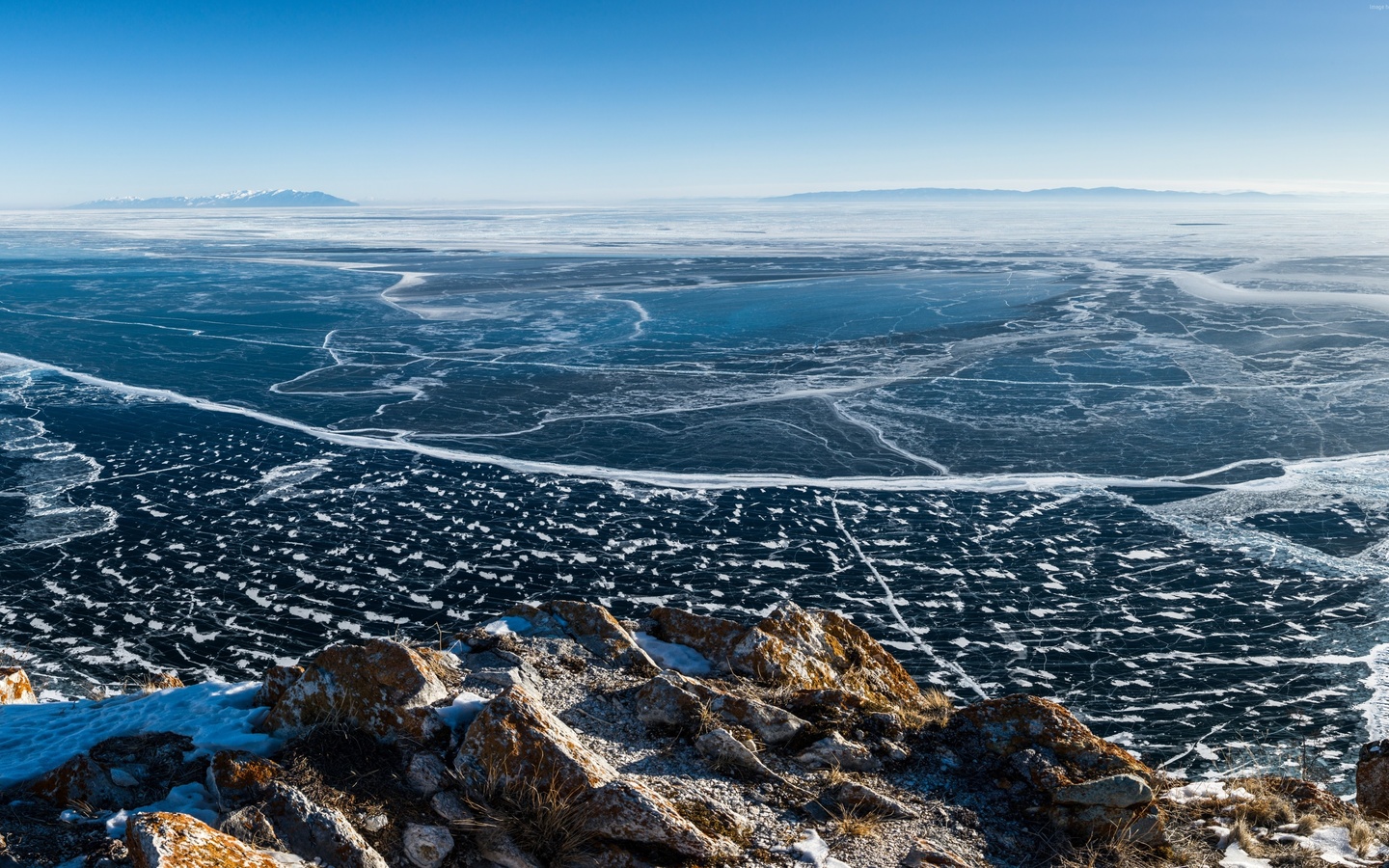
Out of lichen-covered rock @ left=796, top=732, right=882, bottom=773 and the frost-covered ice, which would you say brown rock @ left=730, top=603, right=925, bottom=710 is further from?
the frost-covered ice

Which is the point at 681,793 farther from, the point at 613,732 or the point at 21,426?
the point at 21,426

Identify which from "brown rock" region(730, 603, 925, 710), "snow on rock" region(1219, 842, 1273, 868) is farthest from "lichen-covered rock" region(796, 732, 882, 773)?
"snow on rock" region(1219, 842, 1273, 868)

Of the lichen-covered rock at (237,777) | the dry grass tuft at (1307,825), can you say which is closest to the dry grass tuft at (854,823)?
the dry grass tuft at (1307,825)

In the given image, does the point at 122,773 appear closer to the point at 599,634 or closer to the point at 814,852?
the point at 599,634

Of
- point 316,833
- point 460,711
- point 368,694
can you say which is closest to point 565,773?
point 460,711

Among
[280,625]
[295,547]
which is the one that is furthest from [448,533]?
[280,625]

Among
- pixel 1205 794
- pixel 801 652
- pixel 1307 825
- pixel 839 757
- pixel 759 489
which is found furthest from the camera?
pixel 759 489
